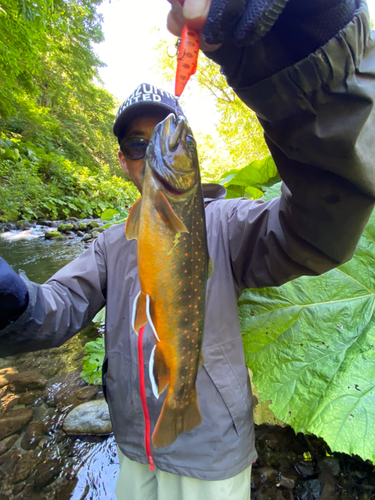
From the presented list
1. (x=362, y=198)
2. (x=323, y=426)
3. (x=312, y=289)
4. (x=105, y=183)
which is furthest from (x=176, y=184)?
(x=105, y=183)

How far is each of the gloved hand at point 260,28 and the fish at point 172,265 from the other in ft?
1.34

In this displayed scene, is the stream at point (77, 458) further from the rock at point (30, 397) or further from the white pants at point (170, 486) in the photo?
the white pants at point (170, 486)

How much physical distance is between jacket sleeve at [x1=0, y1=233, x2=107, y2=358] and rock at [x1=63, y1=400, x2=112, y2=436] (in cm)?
199

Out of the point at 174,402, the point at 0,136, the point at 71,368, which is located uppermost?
the point at 0,136

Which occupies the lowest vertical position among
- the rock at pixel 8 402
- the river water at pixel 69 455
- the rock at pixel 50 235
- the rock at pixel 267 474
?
the rock at pixel 267 474

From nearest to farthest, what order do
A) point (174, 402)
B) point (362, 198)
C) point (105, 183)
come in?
point (362, 198) < point (174, 402) < point (105, 183)

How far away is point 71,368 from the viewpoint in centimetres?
460

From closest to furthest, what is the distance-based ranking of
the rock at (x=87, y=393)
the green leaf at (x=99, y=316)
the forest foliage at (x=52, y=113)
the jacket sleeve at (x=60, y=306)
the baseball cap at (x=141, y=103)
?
the jacket sleeve at (x=60, y=306) → the baseball cap at (x=141, y=103) → the rock at (x=87, y=393) → the green leaf at (x=99, y=316) → the forest foliage at (x=52, y=113)

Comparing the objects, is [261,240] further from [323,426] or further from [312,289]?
[323,426]

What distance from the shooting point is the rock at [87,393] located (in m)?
3.96

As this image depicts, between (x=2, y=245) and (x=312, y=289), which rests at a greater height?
(x=2, y=245)

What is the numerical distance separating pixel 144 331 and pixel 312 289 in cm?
139

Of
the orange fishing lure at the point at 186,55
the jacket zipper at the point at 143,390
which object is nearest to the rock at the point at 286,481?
the jacket zipper at the point at 143,390

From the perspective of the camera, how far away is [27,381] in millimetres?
4230
